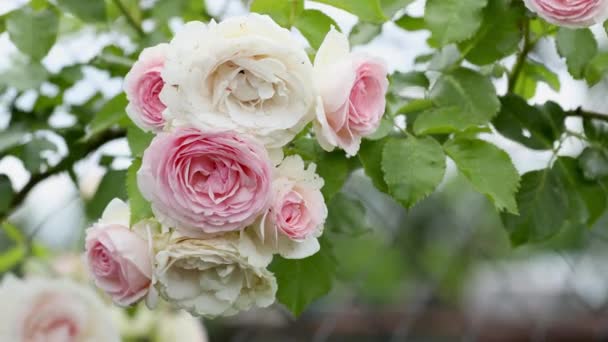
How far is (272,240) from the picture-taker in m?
0.41

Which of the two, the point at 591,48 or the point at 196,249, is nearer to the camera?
the point at 196,249

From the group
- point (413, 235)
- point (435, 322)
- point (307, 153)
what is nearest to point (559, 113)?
point (307, 153)

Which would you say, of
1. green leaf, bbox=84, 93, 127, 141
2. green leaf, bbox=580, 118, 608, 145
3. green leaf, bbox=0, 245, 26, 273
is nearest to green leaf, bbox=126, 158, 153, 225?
green leaf, bbox=84, 93, 127, 141

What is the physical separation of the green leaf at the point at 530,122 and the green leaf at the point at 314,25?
0.54ft

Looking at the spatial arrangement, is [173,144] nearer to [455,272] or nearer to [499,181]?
[499,181]

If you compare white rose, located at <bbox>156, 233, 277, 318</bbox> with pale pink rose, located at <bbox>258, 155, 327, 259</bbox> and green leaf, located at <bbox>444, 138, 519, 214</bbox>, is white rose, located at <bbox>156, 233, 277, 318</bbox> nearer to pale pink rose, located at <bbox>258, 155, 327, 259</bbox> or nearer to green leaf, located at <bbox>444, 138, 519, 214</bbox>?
pale pink rose, located at <bbox>258, 155, 327, 259</bbox>

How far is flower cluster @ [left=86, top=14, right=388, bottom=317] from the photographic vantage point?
39 cm

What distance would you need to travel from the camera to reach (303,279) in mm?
534

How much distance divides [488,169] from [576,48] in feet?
0.38

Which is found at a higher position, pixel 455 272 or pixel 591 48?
pixel 591 48

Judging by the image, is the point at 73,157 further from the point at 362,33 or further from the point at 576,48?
the point at 576,48

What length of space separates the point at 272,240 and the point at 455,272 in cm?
407

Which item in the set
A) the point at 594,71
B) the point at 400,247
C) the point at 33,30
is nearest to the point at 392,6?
the point at 594,71

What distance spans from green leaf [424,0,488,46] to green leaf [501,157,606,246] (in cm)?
13
